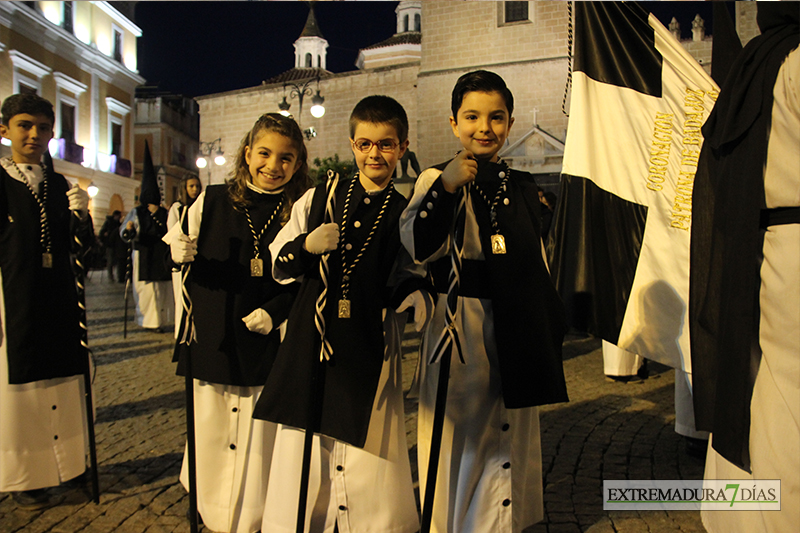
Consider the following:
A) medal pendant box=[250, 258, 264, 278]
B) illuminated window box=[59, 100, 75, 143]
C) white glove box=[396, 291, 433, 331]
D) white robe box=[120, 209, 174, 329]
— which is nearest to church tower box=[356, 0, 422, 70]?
illuminated window box=[59, 100, 75, 143]

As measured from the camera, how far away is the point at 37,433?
300 centimetres

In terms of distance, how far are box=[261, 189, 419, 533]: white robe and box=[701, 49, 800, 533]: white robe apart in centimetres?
131

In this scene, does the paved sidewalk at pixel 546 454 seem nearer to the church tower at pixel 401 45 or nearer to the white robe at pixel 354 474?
the white robe at pixel 354 474

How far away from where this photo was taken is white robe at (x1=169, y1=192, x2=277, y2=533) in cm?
266

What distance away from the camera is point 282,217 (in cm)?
276

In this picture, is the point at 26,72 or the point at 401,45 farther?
the point at 401,45

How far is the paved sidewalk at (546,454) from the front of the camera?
9.23 feet

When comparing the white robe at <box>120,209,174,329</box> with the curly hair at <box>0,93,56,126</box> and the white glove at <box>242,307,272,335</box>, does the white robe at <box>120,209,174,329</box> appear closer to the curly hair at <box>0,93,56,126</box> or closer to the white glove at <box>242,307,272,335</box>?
the curly hair at <box>0,93,56,126</box>

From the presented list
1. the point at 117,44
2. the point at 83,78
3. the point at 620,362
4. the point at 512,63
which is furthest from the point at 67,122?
the point at 620,362

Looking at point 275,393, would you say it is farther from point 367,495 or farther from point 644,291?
point 644,291

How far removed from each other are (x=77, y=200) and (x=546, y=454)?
10.3 feet

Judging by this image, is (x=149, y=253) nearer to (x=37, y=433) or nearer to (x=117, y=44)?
(x=37, y=433)

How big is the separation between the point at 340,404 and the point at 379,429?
218 millimetres

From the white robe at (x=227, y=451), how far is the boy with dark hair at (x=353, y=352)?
249 mm
